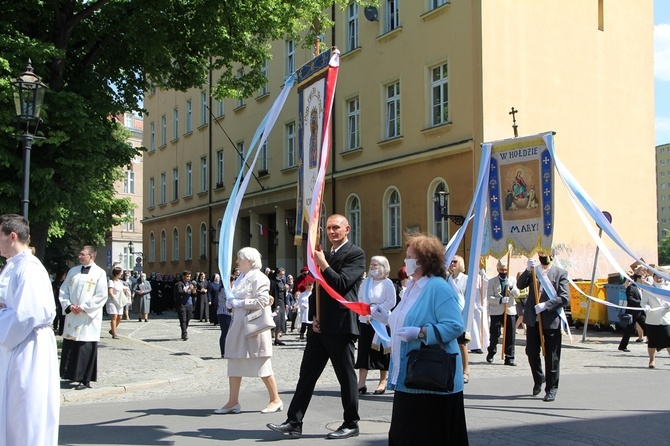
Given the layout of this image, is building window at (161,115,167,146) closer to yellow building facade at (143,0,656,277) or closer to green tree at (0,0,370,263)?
yellow building facade at (143,0,656,277)

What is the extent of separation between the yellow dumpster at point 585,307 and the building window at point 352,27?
12427mm

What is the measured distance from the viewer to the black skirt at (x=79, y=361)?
10.6 m

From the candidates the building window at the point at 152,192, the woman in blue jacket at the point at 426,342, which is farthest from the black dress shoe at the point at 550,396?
the building window at the point at 152,192

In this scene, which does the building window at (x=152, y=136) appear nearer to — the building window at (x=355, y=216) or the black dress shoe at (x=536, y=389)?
the building window at (x=355, y=216)

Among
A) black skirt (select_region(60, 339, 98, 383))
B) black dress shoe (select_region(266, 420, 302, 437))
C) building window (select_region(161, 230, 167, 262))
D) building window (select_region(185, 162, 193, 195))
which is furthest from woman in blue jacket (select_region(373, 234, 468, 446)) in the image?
building window (select_region(161, 230, 167, 262))

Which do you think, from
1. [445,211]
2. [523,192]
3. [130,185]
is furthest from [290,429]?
[130,185]

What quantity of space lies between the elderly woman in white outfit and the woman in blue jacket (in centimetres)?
337

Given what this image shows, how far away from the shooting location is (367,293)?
10.2m

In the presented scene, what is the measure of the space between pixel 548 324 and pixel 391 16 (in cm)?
1916

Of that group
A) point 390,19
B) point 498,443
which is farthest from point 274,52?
point 498,443

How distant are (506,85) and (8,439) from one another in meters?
20.3

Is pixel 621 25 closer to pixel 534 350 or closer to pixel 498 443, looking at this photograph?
pixel 534 350

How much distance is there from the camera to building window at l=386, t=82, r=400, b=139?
26.3m

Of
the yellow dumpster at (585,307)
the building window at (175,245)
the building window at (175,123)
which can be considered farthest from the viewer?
the building window at (175,123)
